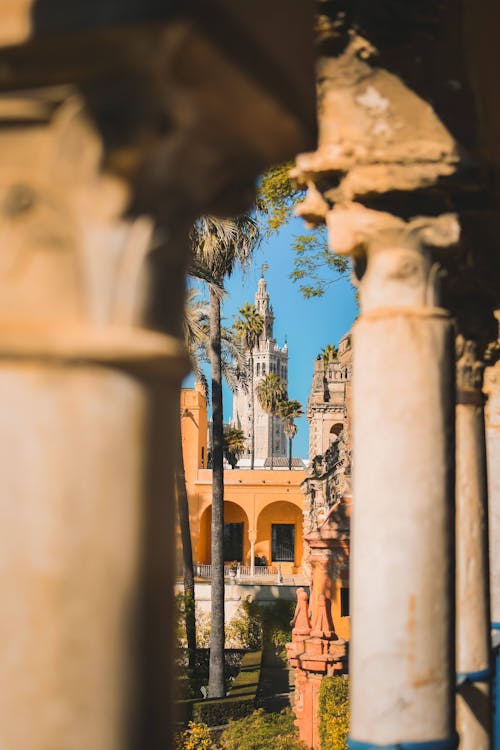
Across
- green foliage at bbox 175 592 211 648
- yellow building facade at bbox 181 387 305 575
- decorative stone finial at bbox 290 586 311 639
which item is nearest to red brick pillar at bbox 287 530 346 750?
decorative stone finial at bbox 290 586 311 639

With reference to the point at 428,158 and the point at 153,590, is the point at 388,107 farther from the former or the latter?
the point at 153,590

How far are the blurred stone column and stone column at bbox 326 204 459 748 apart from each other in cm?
239

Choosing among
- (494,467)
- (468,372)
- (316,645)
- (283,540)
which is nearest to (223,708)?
(316,645)

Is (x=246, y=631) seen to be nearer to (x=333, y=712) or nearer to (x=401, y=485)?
(x=333, y=712)

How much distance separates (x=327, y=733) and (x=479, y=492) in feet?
27.0

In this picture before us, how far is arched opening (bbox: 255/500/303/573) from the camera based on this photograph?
47.2m

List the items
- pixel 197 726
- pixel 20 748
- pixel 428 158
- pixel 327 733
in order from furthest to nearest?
pixel 197 726, pixel 327 733, pixel 428 158, pixel 20 748

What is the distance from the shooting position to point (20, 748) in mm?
1343

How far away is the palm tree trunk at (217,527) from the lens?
19.8 metres

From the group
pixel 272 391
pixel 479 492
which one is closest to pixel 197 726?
pixel 479 492

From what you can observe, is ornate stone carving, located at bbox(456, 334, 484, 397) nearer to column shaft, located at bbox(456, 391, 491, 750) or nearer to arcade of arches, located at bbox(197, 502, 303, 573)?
column shaft, located at bbox(456, 391, 491, 750)

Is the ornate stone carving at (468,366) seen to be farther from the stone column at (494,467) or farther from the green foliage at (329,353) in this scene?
the green foliage at (329,353)

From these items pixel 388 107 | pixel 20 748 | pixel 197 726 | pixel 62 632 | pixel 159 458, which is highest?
pixel 388 107

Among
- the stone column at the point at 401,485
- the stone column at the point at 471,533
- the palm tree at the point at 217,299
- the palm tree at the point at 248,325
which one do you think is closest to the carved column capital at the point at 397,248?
the stone column at the point at 401,485
